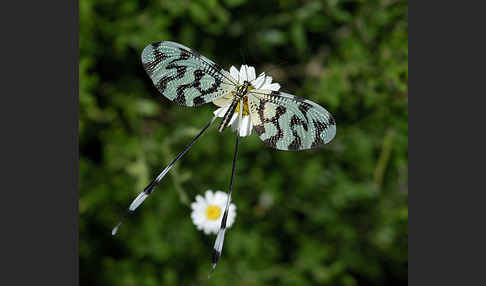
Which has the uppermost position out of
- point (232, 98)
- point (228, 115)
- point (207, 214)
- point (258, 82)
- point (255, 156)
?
point (255, 156)

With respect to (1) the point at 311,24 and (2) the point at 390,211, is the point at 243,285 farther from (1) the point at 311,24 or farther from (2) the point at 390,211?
(1) the point at 311,24

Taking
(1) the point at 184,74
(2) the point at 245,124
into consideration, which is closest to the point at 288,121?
(2) the point at 245,124

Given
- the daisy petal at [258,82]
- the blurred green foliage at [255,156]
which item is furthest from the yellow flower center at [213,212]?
the daisy petal at [258,82]

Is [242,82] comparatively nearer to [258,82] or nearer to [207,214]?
[258,82]

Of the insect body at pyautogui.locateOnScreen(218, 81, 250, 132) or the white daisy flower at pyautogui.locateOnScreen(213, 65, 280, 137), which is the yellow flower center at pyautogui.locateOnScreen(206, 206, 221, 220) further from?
the insect body at pyautogui.locateOnScreen(218, 81, 250, 132)

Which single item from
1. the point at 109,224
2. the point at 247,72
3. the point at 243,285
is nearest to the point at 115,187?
the point at 109,224

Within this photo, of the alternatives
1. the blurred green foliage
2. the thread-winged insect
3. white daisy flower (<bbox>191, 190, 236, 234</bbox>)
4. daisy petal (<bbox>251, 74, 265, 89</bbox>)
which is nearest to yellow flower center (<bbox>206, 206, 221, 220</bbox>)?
white daisy flower (<bbox>191, 190, 236, 234</bbox>)
